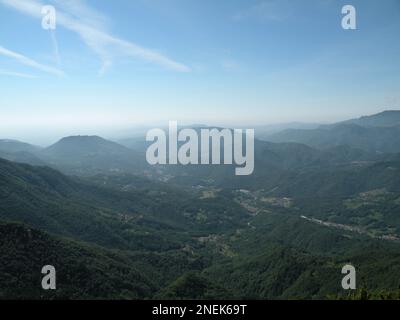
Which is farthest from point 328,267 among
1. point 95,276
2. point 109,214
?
point 109,214

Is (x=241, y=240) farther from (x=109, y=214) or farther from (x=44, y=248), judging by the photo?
(x=44, y=248)

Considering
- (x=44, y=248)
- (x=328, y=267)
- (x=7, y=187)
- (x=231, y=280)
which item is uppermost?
(x=7, y=187)

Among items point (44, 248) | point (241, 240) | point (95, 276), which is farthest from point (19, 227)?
point (241, 240)

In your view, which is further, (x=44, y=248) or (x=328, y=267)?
(x=328, y=267)

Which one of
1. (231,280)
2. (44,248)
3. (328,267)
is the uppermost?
(44,248)
